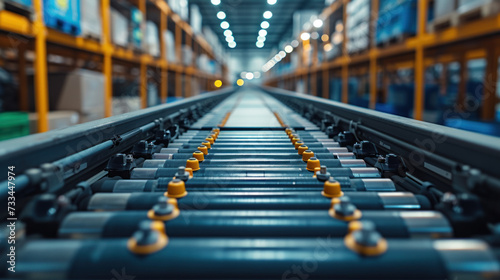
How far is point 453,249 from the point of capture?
775mm

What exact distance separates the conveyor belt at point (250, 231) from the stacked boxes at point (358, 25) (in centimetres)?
451

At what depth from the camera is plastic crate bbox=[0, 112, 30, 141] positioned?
2646 mm

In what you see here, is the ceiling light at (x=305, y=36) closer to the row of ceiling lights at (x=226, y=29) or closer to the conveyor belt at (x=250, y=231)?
the row of ceiling lights at (x=226, y=29)

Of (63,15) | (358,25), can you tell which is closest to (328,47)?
(358,25)

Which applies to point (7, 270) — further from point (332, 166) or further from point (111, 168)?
point (332, 166)

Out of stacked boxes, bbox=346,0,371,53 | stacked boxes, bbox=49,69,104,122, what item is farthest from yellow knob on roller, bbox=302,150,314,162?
stacked boxes, bbox=346,0,371,53

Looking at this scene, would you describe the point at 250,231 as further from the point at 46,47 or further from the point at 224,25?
the point at 224,25

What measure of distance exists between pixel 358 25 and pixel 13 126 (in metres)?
5.26

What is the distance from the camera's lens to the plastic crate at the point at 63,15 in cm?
285

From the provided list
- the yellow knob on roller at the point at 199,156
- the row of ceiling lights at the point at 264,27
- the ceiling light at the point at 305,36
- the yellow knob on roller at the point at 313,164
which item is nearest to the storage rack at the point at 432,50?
the ceiling light at the point at 305,36

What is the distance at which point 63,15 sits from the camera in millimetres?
3012

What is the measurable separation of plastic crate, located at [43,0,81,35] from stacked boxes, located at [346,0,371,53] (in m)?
4.12

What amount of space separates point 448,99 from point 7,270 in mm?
7811

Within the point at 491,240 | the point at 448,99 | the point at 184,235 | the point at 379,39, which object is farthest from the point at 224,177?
the point at 448,99
